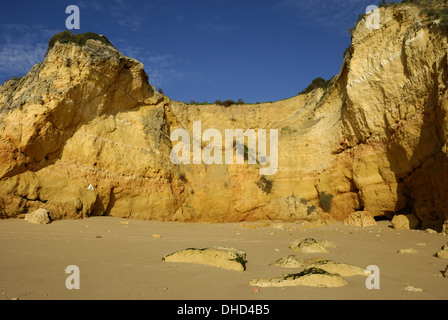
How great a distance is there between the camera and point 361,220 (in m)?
11.8

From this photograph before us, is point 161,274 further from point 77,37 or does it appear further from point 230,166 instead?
point 77,37

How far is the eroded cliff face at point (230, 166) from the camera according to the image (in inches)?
404

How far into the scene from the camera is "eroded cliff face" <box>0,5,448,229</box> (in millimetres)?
10266

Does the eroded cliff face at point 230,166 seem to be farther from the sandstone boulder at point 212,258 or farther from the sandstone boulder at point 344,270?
the sandstone boulder at point 212,258

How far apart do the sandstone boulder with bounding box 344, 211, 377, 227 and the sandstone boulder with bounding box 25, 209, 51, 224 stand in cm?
1108

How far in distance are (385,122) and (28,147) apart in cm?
1385

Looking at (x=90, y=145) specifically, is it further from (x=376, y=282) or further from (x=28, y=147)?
(x=376, y=282)

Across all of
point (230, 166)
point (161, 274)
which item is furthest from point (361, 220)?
point (161, 274)

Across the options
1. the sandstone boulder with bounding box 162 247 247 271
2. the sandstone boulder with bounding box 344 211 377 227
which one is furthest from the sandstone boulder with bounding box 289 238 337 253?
the sandstone boulder with bounding box 344 211 377 227

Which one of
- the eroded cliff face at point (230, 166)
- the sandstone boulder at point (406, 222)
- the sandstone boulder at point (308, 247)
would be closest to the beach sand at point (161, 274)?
the sandstone boulder at point (308, 247)

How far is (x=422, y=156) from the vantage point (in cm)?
1019

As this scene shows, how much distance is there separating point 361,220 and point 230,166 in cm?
816

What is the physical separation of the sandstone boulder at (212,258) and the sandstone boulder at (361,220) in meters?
8.49
